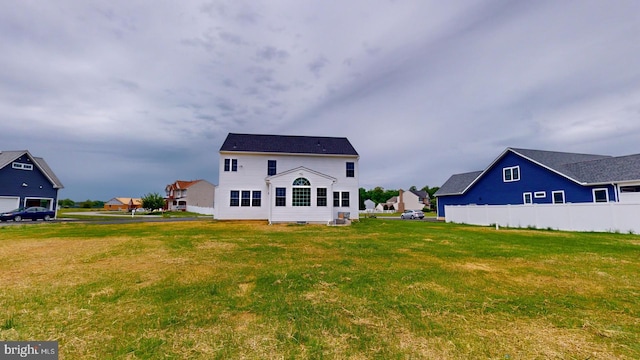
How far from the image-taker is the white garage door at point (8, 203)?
26438mm

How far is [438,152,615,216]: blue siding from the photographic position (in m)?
19.3

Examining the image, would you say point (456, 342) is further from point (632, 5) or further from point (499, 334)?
point (632, 5)

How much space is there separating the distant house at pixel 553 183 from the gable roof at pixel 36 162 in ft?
141

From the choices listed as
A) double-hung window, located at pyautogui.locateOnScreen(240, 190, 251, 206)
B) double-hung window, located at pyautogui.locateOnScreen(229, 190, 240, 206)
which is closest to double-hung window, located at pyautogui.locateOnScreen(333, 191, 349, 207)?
double-hung window, located at pyautogui.locateOnScreen(240, 190, 251, 206)

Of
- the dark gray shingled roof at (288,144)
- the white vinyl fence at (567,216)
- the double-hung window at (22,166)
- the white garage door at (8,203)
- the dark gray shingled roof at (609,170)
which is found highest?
the dark gray shingled roof at (288,144)

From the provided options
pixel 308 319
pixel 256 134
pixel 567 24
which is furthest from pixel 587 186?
pixel 256 134

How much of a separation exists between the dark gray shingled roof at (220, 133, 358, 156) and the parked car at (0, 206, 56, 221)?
63.0 feet

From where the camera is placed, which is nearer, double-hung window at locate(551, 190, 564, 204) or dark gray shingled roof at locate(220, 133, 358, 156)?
double-hung window at locate(551, 190, 564, 204)

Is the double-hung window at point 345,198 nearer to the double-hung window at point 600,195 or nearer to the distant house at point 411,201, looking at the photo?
the double-hung window at point 600,195

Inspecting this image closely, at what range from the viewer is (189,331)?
3.71 meters

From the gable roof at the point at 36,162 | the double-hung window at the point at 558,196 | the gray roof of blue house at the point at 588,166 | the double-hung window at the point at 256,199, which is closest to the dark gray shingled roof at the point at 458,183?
the gray roof of blue house at the point at 588,166

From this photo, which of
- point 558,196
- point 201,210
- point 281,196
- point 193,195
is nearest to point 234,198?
point 281,196
